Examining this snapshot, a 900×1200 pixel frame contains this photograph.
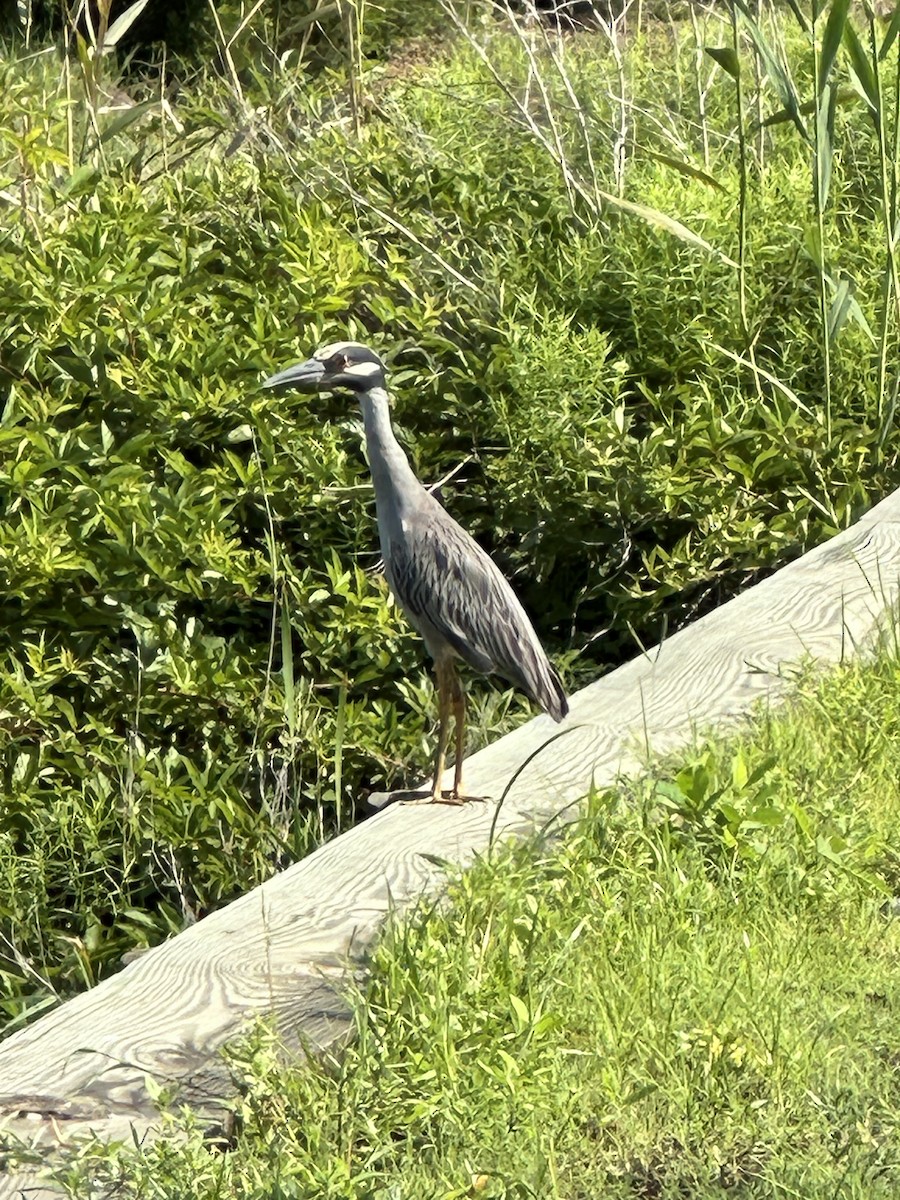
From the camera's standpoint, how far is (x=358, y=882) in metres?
3.02

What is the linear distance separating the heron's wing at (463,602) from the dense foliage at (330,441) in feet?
1.32

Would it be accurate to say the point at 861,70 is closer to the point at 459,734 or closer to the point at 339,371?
the point at 339,371

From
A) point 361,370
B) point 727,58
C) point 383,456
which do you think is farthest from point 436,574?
point 727,58

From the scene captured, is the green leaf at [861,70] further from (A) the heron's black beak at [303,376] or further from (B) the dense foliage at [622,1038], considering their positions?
(B) the dense foliage at [622,1038]

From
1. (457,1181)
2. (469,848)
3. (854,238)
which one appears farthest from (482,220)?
(457,1181)

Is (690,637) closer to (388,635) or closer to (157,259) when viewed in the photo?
(388,635)

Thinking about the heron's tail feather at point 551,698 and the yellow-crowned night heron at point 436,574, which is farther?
the yellow-crowned night heron at point 436,574

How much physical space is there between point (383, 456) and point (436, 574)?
1.17ft

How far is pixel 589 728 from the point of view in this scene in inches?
141

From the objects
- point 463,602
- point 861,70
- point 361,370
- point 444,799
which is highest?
point 861,70

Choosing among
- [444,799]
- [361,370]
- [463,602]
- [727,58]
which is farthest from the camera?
[727,58]

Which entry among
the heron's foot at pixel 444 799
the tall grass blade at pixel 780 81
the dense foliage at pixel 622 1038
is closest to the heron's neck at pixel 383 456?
the heron's foot at pixel 444 799

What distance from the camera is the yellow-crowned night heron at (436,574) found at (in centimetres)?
404

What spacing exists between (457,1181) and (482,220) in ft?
13.8
